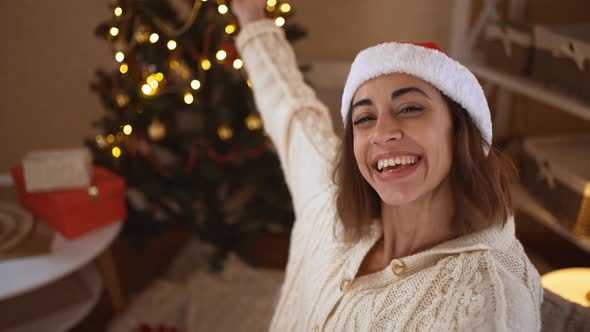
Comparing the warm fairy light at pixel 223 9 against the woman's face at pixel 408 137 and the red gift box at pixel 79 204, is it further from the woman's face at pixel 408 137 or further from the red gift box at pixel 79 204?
the woman's face at pixel 408 137

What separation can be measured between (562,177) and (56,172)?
157 cm

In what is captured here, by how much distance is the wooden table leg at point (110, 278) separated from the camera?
2016 millimetres

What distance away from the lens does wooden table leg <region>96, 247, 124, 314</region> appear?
2.02 metres

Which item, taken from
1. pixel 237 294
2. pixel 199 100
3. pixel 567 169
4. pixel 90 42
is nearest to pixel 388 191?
pixel 567 169

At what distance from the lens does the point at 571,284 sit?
1.41 metres

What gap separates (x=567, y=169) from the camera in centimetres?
177

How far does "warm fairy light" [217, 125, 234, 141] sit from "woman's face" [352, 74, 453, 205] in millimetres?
1132

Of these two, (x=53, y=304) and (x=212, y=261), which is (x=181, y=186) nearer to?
(x=212, y=261)

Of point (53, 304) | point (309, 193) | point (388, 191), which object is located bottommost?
point (53, 304)

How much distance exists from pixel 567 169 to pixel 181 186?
4.34ft

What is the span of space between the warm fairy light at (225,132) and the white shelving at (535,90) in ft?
2.98

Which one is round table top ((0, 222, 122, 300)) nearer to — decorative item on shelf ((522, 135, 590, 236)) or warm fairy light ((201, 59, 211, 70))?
warm fairy light ((201, 59, 211, 70))

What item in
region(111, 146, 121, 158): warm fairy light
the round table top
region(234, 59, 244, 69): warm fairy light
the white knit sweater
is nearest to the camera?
the white knit sweater

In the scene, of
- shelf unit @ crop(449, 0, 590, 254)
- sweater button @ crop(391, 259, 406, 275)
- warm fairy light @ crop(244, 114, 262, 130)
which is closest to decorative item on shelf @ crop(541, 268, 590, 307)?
shelf unit @ crop(449, 0, 590, 254)
